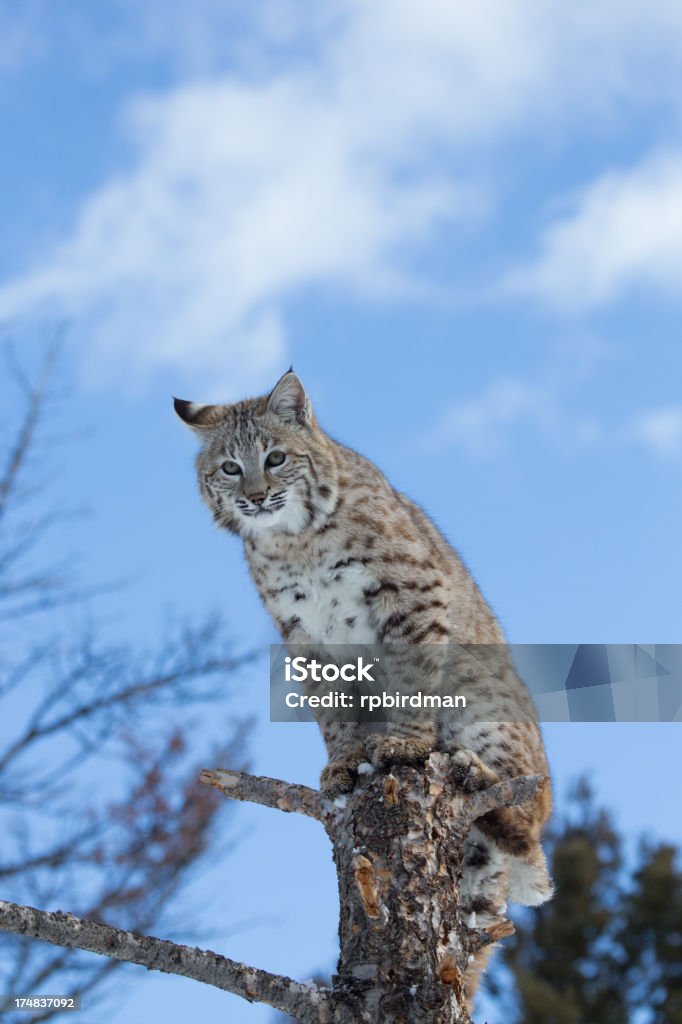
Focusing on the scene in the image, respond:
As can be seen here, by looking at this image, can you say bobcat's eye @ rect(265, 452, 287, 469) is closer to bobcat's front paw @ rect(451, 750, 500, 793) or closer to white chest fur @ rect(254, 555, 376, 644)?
white chest fur @ rect(254, 555, 376, 644)

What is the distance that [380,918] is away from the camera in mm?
4090

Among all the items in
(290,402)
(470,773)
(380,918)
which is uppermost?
(290,402)

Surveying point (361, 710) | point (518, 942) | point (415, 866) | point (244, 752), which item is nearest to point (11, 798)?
point (244, 752)

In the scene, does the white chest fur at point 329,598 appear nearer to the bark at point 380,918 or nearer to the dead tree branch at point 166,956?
the bark at point 380,918

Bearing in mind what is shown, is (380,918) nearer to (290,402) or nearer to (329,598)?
(329,598)

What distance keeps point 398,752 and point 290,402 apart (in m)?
2.06

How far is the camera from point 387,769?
4910 millimetres

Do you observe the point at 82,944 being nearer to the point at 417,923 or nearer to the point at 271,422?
the point at 417,923

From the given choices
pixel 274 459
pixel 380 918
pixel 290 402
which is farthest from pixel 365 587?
pixel 380 918

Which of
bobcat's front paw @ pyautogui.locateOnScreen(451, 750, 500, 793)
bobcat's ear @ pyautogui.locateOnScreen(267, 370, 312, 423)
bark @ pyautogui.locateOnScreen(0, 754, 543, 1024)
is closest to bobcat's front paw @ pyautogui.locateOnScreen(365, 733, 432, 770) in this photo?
bobcat's front paw @ pyautogui.locateOnScreen(451, 750, 500, 793)

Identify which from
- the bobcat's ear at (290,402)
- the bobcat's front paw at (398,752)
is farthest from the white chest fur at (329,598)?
the bobcat's ear at (290,402)

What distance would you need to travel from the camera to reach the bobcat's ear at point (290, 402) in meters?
6.08

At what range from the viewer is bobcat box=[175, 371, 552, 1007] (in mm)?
5293

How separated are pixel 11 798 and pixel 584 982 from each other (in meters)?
8.83
